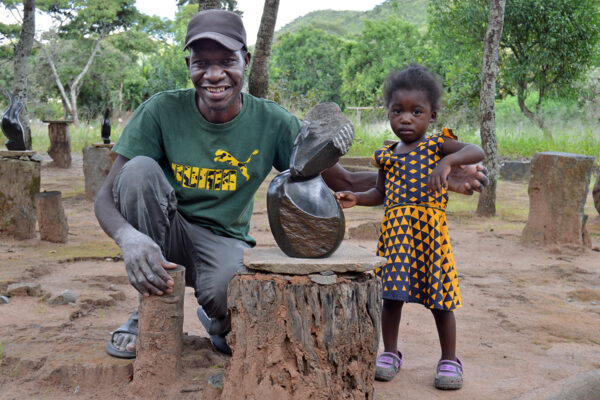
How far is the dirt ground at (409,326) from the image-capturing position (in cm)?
248

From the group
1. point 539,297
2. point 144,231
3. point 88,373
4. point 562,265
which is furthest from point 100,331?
point 562,265

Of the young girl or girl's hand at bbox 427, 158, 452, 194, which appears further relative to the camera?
the young girl

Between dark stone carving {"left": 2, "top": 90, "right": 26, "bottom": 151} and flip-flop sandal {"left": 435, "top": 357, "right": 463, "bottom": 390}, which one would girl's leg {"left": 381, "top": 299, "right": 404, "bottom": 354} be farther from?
dark stone carving {"left": 2, "top": 90, "right": 26, "bottom": 151}

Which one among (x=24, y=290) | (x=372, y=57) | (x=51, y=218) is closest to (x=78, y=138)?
(x=51, y=218)

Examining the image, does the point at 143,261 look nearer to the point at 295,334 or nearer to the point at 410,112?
the point at 295,334

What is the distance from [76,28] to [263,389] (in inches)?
906

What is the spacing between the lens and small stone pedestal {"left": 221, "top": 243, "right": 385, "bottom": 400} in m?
2.08

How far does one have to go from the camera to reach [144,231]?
91.8 inches

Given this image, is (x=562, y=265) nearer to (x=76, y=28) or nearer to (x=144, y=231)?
(x=144, y=231)

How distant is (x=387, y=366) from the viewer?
2.67 m

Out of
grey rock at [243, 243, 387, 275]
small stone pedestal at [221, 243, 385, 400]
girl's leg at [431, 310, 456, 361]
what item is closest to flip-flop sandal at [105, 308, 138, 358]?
small stone pedestal at [221, 243, 385, 400]

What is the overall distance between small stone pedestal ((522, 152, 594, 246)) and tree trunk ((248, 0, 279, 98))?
318 centimetres

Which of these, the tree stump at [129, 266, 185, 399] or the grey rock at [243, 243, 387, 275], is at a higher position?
the grey rock at [243, 243, 387, 275]

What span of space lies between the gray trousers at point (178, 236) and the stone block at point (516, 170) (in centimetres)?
1073
